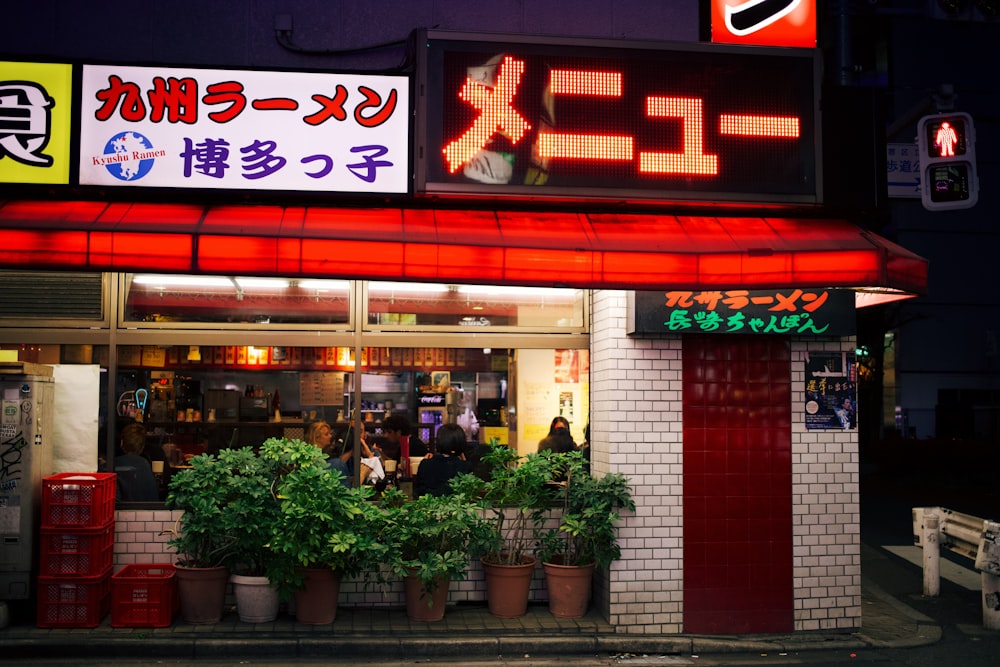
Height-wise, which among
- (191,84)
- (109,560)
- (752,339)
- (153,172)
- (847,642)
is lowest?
(847,642)

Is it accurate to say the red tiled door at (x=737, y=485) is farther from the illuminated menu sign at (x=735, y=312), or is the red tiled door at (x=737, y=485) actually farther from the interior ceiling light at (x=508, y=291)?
the interior ceiling light at (x=508, y=291)

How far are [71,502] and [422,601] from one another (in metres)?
3.32

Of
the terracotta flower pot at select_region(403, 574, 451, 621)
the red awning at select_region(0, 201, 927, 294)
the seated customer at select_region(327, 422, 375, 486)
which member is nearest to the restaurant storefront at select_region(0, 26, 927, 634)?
the red awning at select_region(0, 201, 927, 294)

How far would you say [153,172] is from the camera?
26.0ft

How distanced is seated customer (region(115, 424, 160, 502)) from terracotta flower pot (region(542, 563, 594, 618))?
4083mm

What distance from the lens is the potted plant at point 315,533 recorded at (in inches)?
299

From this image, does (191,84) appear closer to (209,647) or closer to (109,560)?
(109,560)

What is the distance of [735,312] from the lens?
27.3ft

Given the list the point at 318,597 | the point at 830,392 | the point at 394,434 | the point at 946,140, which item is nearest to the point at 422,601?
the point at 318,597

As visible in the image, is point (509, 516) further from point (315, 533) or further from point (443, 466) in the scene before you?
point (315, 533)

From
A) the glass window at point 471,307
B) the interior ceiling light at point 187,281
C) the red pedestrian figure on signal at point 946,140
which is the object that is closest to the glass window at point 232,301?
the interior ceiling light at point 187,281

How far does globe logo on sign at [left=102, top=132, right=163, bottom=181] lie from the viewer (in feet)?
26.0

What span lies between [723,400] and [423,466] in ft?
10.4

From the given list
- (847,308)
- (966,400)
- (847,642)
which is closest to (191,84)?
(847,308)
